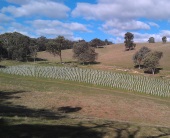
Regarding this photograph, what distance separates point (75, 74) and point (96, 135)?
3854cm

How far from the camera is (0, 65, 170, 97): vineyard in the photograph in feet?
132

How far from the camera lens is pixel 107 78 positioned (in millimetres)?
44281

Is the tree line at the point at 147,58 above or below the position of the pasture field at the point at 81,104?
above

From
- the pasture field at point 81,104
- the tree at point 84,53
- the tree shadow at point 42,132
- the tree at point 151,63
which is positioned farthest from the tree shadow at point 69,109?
the tree at point 84,53

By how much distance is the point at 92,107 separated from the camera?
23625mm

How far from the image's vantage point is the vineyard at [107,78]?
40112mm

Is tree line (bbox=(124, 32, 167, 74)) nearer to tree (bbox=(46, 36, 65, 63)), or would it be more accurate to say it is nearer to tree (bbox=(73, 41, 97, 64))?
tree (bbox=(73, 41, 97, 64))

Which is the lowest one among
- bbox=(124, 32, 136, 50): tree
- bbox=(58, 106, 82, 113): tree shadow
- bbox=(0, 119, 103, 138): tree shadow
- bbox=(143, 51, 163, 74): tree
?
bbox=(58, 106, 82, 113): tree shadow

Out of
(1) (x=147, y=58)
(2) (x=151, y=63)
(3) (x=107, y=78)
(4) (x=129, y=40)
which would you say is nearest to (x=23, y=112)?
(3) (x=107, y=78)

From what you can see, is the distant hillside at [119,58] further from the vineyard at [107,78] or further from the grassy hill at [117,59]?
the vineyard at [107,78]

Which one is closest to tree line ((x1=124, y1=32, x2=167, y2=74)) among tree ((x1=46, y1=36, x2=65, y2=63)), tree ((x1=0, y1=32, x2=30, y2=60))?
tree ((x1=46, y1=36, x2=65, y2=63))

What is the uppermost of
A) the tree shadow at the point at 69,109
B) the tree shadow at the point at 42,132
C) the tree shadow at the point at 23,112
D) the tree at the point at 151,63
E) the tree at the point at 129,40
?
the tree at the point at 129,40

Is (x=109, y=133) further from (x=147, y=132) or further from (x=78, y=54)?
(x=78, y=54)

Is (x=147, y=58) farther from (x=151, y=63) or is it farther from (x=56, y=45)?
(x=56, y=45)
